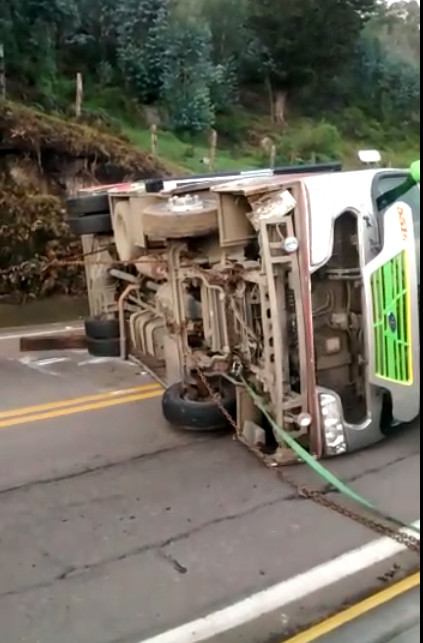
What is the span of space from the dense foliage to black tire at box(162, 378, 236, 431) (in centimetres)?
1725

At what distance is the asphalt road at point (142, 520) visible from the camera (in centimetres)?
341

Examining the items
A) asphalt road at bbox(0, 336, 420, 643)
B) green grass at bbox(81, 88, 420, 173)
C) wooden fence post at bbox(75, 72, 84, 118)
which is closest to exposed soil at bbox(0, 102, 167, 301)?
wooden fence post at bbox(75, 72, 84, 118)

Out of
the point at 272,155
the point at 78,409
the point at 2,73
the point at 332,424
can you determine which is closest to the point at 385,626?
the point at 332,424

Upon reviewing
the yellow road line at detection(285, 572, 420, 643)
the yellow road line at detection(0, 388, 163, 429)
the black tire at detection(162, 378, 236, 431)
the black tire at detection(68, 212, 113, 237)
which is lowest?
the yellow road line at detection(285, 572, 420, 643)

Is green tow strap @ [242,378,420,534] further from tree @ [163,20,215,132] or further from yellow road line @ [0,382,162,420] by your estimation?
tree @ [163,20,215,132]

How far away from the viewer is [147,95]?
1036 inches

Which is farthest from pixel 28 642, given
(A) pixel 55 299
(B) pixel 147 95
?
(B) pixel 147 95

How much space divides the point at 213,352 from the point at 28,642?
2.69 meters

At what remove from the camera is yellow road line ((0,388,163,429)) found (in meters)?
5.85

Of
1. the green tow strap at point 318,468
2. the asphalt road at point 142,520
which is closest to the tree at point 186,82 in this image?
the asphalt road at point 142,520

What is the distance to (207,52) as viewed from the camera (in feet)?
89.4

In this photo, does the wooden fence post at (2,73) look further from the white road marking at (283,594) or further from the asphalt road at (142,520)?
the white road marking at (283,594)

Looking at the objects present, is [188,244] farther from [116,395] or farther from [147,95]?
[147,95]

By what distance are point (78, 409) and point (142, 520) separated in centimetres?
202
